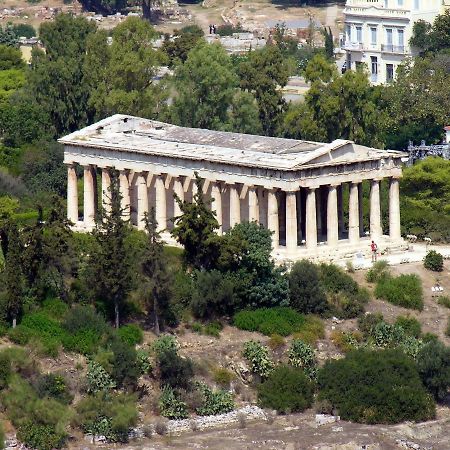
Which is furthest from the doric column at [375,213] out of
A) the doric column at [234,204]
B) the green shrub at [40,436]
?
the green shrub at [40,436]

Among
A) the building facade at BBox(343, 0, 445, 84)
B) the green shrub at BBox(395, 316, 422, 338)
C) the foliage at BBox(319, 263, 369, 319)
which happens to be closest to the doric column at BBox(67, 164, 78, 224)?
the foliage at BBox(319, 263, 369, 319)

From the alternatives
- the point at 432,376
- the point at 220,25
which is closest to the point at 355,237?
the point at 432,376

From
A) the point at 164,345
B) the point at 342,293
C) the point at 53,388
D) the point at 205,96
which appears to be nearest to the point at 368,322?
the point at 342,293

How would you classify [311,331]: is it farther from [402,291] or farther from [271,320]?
[402,291]

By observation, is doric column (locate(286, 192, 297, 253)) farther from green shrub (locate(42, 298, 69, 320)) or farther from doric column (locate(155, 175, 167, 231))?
green shrub (locate(42, 298, 69, 320))

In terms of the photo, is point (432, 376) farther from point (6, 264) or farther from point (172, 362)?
point (6, 264)

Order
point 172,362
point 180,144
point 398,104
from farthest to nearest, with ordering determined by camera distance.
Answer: point 398,104, point 180,144, point 172,362
